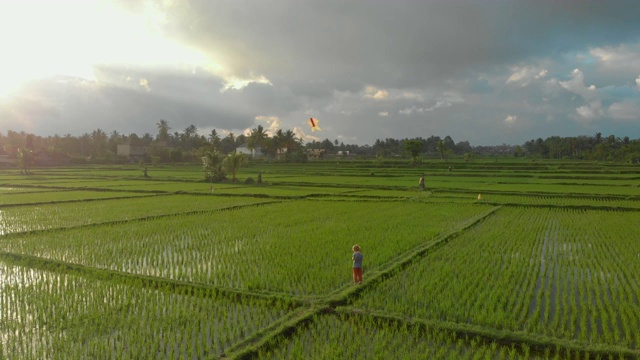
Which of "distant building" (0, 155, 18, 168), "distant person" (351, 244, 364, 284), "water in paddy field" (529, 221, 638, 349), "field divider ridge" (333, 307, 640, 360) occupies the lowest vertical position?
"water in paddy field" (529, 221, 638, 349)

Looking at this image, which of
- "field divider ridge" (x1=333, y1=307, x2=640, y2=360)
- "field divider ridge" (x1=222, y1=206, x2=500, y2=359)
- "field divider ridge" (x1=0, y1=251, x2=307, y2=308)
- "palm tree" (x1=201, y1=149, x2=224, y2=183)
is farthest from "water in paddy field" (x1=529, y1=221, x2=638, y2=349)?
"palm tree" (x1=201, y1=149, x2=224, y2=183)

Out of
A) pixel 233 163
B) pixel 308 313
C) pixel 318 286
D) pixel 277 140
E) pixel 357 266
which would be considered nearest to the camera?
pixel 308 313

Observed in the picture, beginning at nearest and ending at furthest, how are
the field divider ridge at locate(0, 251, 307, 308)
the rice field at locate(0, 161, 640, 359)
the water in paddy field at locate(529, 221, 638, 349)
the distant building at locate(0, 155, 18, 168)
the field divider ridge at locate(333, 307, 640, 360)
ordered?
the field divider ridge at locate(333, 307, 640, 360)
the rice field at locate(0, 161, 640, 359)
the water in paddy field at locate(529, 221, 638, 349)
the field divider ridge at locate(0, 251, 307, 308)
the distant building at locate(0, 155, 18, 168)

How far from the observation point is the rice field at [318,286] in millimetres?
4711

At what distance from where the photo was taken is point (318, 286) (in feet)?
21.8

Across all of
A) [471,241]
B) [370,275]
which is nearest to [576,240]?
[471,241]

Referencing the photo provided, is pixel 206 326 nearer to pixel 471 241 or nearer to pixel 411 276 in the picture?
pixel 411 276

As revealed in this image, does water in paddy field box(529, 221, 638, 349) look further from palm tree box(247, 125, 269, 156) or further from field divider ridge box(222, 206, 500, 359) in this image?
palm tree box(247, 125, 269, 156)

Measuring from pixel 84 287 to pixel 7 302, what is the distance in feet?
3.27

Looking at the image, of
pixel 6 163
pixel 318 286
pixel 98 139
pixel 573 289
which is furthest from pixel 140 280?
pixel 98 139

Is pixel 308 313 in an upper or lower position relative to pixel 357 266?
lower

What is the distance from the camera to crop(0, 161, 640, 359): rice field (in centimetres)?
471

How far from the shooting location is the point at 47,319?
17.9 feet

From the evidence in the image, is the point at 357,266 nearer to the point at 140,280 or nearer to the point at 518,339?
the point at 518,339
